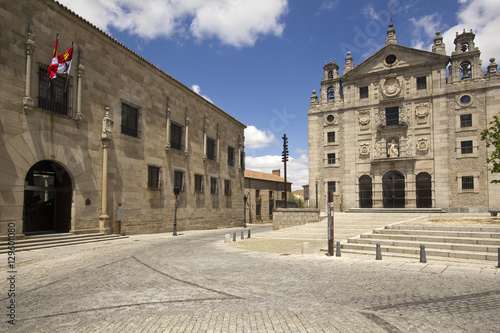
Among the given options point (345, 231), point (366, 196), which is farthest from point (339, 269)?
point (366, 196)

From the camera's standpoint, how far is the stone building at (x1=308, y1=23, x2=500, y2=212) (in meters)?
29.8

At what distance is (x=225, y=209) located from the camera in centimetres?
3164

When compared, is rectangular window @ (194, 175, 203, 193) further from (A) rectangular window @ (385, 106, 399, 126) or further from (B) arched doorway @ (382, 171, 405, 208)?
(A) rectangular window @ (385, 106, 399, 126)

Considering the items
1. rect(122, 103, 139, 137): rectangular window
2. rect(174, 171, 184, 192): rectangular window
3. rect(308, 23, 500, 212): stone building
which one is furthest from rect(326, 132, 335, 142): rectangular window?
rect(122, 103, 139, 137): rectangular window

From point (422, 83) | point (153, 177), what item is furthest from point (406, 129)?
point (153, 177)

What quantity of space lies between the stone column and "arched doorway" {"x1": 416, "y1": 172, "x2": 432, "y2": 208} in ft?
89.9

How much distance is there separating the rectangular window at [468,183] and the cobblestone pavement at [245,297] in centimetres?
2433

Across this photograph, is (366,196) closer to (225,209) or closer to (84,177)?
(225,209)

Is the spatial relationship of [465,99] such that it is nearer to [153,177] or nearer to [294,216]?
[294,216]

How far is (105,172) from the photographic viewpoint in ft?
58.2

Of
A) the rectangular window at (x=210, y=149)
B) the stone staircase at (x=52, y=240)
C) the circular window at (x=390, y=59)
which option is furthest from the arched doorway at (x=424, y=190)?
the stone staircase at (x=52, y=240)

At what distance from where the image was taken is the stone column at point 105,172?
17561mm

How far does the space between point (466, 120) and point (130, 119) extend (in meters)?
28.9

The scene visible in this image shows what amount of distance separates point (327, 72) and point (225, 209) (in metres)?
19.0
